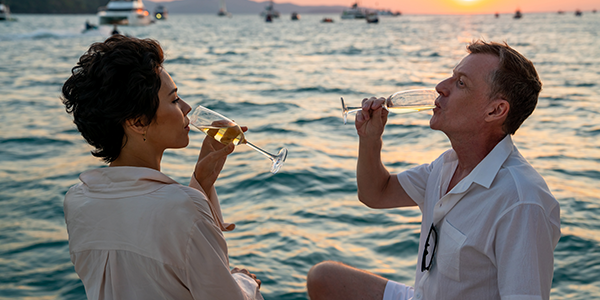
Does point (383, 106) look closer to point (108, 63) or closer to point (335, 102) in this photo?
point (108, 63)

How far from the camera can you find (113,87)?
160 cm

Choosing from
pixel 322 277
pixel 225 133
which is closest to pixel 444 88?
pixel 225 133

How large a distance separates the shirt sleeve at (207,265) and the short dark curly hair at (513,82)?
4.15 feet

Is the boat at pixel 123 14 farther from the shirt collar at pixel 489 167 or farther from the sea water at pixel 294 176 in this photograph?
the shirt collar at pixel 489 167

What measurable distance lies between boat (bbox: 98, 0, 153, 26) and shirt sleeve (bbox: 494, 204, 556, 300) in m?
56.9

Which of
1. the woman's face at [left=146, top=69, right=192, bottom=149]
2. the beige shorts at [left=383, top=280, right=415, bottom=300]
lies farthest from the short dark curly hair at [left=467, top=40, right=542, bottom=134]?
the woman's face at [left=146, top=69, right=192, bottom=149]

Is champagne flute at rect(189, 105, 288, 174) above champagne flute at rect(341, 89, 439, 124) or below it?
below

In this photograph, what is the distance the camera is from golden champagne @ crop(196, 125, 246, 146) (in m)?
2.13

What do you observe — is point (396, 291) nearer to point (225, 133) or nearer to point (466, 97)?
point (466, 97)

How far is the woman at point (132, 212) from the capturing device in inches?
61.5

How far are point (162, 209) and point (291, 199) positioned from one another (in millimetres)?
4135

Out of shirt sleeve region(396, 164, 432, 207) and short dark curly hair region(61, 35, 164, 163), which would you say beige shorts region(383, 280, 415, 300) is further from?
short dark curly hair region(61, 35, 164, 163)

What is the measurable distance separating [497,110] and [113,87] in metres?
1.49

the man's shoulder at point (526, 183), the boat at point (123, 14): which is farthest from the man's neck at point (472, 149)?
the boat at point (123, 14)
